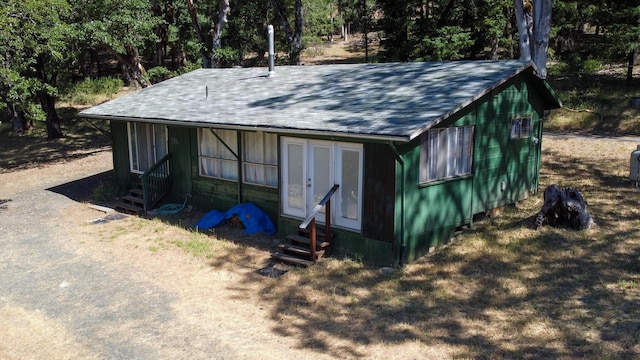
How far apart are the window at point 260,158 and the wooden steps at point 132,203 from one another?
367cm

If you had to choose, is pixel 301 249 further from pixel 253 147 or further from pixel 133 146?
pixel 133 146

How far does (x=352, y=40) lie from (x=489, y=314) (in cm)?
5292

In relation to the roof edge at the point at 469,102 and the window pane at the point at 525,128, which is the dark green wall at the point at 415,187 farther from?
the roof edge at the point at 469,102

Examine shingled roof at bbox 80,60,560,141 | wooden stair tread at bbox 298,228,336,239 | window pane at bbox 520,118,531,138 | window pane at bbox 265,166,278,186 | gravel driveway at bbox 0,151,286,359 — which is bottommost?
gravel driveway at bbox 0,151,286,359

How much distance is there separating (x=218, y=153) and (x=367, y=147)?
493cm

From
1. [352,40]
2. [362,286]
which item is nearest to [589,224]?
[362,286]

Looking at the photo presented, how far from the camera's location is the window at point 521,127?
A: 456 inches

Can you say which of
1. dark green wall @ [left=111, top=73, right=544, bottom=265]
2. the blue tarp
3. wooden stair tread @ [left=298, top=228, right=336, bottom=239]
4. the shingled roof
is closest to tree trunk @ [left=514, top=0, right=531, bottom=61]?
the shingled roof

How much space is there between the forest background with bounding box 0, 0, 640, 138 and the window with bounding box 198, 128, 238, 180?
520 centimetres

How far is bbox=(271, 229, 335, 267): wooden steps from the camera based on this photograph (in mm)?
9656

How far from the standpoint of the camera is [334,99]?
Result: 1110 cm

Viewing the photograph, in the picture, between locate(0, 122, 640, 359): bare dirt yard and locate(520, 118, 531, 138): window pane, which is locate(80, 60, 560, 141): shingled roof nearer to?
locate(520, 118, 531, 138): window pane

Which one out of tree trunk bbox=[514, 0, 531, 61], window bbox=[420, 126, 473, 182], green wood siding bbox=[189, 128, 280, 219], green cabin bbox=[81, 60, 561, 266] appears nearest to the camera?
green cabin bbox=[81, 60, 561, 266]

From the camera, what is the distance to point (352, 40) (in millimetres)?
57375
